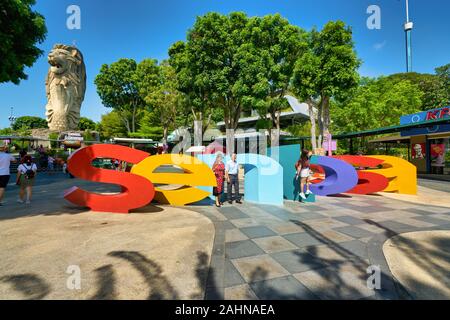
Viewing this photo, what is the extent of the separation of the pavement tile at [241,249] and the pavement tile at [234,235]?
0.17 meters

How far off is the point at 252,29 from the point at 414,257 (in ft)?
56.7

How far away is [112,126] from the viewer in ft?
159

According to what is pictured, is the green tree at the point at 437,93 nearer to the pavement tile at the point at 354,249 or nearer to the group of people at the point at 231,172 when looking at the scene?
the group of people at the point at 231,172

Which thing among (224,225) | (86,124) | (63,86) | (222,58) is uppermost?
(63,86)

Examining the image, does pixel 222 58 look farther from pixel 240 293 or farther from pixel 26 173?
pixel 240 293

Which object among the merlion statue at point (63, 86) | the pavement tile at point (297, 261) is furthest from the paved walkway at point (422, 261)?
the merlion statue at point (63, 86)

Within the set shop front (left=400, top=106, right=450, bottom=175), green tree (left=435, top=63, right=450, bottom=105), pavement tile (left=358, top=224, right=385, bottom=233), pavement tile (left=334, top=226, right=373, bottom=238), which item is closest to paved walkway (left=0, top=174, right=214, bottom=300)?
pavement tile (left=334, top=226, right=373, bottom=238)

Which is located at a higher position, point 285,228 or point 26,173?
point 26,173

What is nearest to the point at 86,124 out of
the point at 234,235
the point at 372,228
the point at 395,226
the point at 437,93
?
the point at 234,235

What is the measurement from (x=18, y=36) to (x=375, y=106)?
1167 inches

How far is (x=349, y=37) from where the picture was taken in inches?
629

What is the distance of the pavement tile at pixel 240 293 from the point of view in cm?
277

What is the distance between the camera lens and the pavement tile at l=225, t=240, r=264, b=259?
394 centimetres
